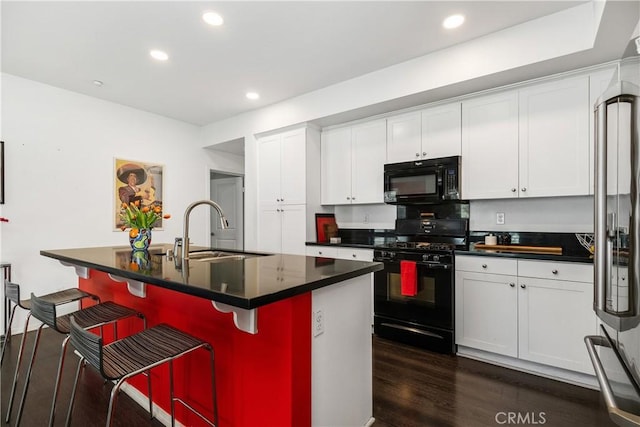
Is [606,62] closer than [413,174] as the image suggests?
Yes

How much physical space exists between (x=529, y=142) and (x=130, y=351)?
3128 millimetres

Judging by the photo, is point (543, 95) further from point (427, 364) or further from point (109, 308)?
point (109, 308)

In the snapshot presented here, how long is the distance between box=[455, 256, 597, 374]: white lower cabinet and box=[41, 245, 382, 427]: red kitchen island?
134cm

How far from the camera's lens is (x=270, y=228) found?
4184 millimetres

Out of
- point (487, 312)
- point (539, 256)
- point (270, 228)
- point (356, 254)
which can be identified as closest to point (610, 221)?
point (539, 256)

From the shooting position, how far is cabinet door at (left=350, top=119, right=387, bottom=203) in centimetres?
351

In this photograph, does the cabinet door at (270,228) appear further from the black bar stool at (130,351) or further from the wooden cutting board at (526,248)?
the black bar stool at (130,351)

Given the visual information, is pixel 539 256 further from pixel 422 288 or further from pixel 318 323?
pixel 318 323

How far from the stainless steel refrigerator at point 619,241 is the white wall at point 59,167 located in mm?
4544

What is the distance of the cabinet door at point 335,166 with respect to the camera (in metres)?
3.80

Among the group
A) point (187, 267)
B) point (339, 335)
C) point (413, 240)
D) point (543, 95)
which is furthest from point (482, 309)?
point (187, 267)

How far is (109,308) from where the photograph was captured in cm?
195

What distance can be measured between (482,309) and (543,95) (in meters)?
1.84

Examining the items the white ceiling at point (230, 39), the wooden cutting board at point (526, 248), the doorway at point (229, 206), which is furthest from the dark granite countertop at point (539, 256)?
the doorway at point (229, 206)
